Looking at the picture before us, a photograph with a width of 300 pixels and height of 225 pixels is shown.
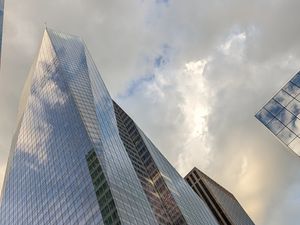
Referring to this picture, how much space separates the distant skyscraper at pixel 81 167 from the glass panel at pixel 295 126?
163 ft

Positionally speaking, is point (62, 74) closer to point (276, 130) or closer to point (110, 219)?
point (110, 219)

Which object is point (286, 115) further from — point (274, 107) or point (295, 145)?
point (295, 145)

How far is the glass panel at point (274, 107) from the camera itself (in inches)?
2094

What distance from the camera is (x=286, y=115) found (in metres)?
51.5

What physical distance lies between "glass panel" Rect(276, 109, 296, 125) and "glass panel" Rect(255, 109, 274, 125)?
1.25 meters

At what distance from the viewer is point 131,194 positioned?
10662 centimetres

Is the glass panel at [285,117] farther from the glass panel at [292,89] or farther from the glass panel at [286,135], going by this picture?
the glass panel at [292,89]

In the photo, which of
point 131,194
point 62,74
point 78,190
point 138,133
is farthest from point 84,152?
point 138,133

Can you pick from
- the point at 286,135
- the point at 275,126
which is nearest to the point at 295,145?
the point at 286,135

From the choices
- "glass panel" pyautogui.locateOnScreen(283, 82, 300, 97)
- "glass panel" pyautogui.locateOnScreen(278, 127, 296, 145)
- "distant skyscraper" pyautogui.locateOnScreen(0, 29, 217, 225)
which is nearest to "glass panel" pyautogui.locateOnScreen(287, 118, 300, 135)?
"glass panel" pyautogui.locateOnScreen(278, 127, 296, 145)

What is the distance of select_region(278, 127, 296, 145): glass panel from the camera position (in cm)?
4962

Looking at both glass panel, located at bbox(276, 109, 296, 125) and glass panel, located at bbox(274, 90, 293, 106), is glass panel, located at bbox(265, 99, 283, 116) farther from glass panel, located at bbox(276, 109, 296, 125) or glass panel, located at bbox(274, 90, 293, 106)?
glass panel, located at bbox(276, 109, 296, 125)

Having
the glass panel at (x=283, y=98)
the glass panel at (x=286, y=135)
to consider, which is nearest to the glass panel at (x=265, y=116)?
the glass panel at (x=283, y=98)

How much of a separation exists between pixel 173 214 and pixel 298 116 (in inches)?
4042
